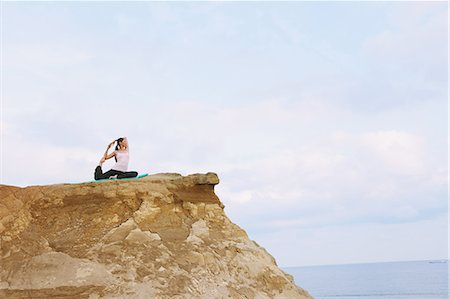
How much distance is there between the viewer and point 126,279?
50.8 ft

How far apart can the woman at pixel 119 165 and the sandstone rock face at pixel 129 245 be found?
2.52 feet

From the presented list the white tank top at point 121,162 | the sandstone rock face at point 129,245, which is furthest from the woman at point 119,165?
the sandstone rock face at point 129,245

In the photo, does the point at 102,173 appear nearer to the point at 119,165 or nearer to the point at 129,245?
the point at 119,165

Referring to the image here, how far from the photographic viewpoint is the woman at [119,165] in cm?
1841

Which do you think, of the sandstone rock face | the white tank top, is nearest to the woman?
the white tank top

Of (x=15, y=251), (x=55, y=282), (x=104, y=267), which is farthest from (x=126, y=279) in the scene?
(x=15, y=251)

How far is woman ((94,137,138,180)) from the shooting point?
1841cm

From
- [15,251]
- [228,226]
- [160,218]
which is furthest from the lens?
[228,226]

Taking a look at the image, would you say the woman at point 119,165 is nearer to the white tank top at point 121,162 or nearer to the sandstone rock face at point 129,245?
the white tank top at point 121,162

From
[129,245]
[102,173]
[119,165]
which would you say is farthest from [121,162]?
[129,245]

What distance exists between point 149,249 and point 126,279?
1.30 m

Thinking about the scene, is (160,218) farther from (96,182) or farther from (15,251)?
(15,251)

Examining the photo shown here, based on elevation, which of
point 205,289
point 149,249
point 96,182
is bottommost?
point 205,289

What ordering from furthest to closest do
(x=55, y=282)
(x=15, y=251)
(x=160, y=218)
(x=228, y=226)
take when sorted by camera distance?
(x=228, y=226) → (x=160, y=218) → (x=15, y=251) → (x=55, y=282)
